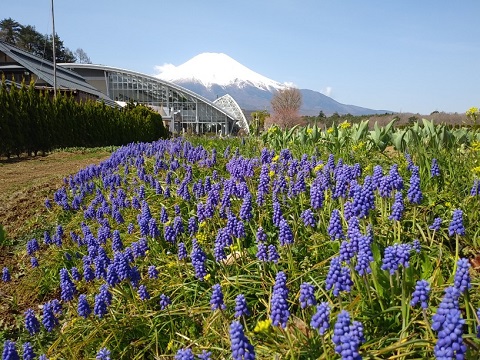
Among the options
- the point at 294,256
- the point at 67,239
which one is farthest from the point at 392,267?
the point at 67,239

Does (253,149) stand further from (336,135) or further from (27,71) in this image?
(27,71)

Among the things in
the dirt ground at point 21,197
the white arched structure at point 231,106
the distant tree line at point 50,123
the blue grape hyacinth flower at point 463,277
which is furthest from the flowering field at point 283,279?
→ the white arched structure at point 231,106

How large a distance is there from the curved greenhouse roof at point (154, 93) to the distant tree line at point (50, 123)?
3298 centimetres

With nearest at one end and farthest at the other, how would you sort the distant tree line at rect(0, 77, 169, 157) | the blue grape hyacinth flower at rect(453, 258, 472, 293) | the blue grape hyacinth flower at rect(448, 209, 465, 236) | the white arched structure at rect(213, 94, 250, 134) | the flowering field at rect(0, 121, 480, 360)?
the blue grape hyacinth flower at rect(453, 258, 472, 293) → the flowering field at rect(0, 121, 480, 360) → the blue grape hyacinth flower at rect(448, 209, 465, 236) → the distant tree line at rect(0, 77, 169, 157) → the white arched structure at rect(213, 94, 250, 134)

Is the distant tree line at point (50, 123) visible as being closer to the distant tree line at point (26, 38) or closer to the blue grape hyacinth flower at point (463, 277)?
the blue grape hyacinth flower at point (463, 277)

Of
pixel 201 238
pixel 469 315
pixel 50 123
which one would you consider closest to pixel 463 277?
pixel 469 315

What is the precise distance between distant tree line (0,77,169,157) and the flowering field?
479 inches

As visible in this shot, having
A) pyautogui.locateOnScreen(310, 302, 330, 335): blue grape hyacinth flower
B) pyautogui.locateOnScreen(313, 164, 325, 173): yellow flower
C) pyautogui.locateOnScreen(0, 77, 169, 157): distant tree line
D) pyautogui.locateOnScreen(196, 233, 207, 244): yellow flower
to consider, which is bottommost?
pyautogui.locateOnScreen(196, 233, 207, 244): yellow flower

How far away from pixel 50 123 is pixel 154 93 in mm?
43232

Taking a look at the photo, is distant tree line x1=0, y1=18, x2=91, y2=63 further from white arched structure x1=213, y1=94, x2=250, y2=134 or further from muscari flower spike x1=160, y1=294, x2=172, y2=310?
muscari flower spike x1=160, y1=294, x2=172, y2=310

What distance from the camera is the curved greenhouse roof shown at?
57.6m

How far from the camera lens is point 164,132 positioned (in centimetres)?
3544

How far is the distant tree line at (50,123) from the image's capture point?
15.1 metres

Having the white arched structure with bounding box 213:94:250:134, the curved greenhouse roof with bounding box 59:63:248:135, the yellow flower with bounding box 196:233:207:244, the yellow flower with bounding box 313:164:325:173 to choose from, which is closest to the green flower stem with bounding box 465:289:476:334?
the yellow flower with bounding box 196:233:207:244
